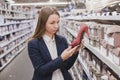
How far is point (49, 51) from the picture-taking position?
209cm

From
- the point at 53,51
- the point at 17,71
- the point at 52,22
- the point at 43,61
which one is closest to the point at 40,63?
the point at 43,61

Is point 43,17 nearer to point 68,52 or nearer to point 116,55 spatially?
point 68,52

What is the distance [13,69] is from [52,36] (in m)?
6.13

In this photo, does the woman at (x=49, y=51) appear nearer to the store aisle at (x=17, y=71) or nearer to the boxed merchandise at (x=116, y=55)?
the boxed merchandise at (x=116, y=55)

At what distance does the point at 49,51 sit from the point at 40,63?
13cm

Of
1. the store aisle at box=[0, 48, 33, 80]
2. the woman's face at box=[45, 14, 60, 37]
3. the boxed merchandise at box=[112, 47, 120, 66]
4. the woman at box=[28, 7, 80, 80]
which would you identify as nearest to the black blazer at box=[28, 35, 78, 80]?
the woman at box=[28, 7, 80, 80]

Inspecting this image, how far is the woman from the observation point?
6.44 ft

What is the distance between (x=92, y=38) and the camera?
2.93 metres

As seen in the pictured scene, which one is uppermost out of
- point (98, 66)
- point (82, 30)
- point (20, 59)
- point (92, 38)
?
point (82, 30)

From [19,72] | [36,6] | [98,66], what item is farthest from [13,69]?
[36,6]

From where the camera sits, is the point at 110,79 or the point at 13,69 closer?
the point at 110,79

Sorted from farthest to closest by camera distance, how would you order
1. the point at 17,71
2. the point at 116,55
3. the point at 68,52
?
the point at 17,71, the point at 68,52, the point at 116,55

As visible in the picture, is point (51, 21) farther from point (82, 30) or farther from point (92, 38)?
point (92, 38)

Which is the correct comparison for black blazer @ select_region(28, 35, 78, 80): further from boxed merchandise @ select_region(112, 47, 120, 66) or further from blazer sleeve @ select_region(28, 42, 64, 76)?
boxed merchandise @ select_region(112, 47, 120, 66)
